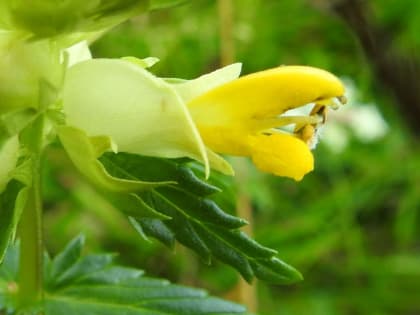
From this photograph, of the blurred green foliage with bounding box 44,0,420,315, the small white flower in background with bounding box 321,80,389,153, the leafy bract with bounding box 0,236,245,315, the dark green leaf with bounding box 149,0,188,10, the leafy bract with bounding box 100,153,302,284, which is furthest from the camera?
the small white flower in background with bounding box 321,80,389,153

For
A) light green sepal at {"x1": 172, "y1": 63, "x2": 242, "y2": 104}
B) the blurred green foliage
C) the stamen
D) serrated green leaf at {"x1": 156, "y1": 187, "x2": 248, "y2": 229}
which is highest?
the blurred green foliage

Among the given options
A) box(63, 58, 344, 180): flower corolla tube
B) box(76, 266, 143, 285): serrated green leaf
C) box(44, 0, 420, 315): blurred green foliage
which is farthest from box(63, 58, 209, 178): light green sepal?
box(44, 0, 420, 315): blurred green foliage

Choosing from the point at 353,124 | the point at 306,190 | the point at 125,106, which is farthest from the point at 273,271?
the point at 353,124

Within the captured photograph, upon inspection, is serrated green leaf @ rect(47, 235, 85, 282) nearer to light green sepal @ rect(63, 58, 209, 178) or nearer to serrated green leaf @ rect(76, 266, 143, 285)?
serrated green leaf @ rect(76, 266, 143, 285)

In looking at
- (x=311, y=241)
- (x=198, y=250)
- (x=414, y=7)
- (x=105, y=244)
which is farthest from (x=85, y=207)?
(x=198, y=250)

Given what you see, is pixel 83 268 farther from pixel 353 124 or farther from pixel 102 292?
pixel 353 124

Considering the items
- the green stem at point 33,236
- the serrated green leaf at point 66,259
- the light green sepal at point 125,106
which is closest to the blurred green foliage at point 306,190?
the serrated green leaf at point 66,259

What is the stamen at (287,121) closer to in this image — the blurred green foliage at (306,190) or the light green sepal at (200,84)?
the light green sepal at (200,84)

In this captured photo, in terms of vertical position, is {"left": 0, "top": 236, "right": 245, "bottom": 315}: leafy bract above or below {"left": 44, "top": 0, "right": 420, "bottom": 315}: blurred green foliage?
below
